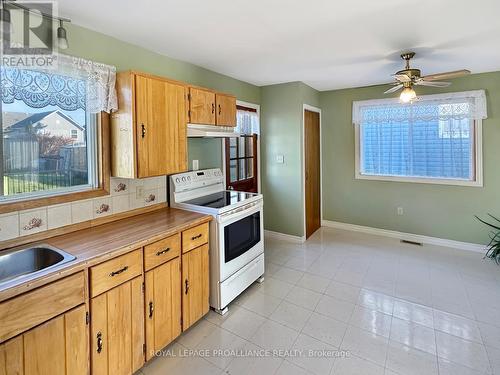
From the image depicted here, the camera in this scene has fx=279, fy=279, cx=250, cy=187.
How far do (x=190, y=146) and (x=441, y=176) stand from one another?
11.5 feet

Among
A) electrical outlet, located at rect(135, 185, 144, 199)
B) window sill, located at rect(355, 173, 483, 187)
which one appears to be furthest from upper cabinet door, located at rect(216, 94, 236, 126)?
window sill, located at rect(355, 173, 483, 187)

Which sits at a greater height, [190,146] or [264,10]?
[264,10]

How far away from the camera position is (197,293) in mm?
2260

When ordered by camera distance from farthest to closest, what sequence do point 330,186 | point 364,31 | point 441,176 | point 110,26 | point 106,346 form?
point 330,186, point 441,176, point 364,31, point 110,26, point 106,346

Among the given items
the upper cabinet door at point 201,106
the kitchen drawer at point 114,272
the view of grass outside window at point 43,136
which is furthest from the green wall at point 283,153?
the kitchen drawer at point 114,272

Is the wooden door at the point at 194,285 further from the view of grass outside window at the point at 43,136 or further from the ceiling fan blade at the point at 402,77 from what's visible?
the ceiling fan blade at the point at 402,77

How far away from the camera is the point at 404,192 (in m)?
4.24

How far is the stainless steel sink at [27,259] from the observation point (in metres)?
1.57

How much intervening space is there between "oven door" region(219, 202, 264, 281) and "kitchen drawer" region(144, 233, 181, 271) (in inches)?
17.0

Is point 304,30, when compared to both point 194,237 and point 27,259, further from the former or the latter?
point 27,259

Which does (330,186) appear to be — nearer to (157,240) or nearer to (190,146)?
(190,146)

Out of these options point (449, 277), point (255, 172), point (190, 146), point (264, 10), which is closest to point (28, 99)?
point (190, 146)

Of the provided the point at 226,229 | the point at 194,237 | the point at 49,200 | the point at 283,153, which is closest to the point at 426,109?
the point at 283,153

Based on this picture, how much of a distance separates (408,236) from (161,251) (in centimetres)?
385
